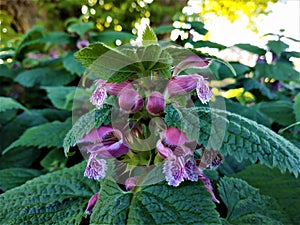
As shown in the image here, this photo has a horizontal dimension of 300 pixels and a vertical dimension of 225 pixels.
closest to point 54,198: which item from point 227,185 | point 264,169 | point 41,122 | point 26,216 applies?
point 26,216

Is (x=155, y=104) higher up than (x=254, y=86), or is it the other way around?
(x=155, y=104)

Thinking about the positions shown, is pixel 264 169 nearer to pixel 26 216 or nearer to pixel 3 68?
pixel 26 216

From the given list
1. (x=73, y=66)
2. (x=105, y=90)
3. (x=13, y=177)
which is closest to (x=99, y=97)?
(x=105, y=90)

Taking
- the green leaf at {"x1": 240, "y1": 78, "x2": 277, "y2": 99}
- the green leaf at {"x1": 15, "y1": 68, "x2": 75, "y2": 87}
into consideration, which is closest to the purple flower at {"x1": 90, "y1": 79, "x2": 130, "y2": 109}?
the green leaf at {"x1": 240, "y1": 78, "x2": 277, "y2": 99}

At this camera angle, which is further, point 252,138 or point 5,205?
point 5,205

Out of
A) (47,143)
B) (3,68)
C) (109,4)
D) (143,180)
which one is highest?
(143,180)

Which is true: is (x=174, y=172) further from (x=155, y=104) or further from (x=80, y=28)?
(x=80, y=28)
